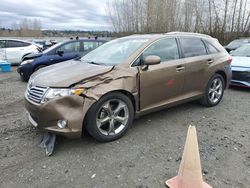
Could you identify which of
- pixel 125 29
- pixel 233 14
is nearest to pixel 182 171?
pixel 233 14

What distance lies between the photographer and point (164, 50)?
406 cm

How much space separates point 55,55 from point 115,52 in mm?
4674

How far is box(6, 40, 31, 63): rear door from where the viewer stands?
1205cm

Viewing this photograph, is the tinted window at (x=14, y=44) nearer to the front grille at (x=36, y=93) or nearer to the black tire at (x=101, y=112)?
the front grille at (x=36, y=93)

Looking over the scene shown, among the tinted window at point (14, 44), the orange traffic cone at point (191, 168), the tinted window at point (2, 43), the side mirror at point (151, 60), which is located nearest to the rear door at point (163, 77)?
the side mirror at point (151, 60)

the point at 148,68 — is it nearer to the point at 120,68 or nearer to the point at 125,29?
the point at 120,68

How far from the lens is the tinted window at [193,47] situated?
436 cm

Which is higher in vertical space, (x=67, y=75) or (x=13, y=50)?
(x=67, y=75)

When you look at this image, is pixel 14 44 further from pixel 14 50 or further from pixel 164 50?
pixel 164 50

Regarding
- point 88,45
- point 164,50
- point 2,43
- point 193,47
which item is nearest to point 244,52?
point 193,47

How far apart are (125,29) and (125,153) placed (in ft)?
62.8

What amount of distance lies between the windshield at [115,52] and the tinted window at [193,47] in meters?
0.89

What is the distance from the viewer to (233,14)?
54.9 feet

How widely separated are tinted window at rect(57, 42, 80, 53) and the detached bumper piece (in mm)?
5454
